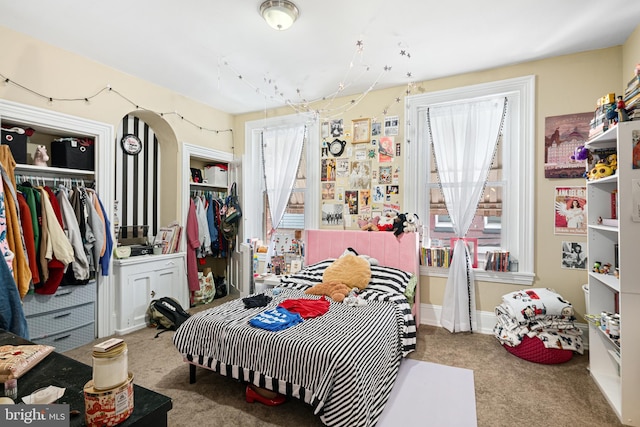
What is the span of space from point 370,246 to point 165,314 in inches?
90.8

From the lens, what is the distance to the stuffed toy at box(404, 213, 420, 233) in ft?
11.4

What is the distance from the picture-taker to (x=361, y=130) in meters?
3.92

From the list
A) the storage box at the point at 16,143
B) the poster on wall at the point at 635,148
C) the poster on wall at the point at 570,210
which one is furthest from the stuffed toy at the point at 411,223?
the storage box at the point at 16,143

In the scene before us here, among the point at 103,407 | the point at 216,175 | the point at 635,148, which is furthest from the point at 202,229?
the point at 635,148

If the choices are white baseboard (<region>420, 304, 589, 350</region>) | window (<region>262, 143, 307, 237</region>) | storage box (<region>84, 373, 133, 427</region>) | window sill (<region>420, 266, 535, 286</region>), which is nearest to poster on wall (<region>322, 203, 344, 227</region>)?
window (<region>262, 143, 307, 237</region>)

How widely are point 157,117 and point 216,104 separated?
84cm

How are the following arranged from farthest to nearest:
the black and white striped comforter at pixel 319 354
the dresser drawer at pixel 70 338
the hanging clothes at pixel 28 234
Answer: the dresser drawer at pixel 70 338 → the hanging clothes at pixel 28 234 → the black and white striped comforter at pixel 319 354

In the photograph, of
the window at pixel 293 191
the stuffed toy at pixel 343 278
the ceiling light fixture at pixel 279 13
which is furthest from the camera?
the window at pixel 293 191

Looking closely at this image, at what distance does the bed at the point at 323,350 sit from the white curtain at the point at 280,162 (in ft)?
5.57

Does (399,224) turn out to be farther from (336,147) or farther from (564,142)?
(564,142)

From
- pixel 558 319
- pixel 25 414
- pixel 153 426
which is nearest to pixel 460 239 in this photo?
pixel 558 319

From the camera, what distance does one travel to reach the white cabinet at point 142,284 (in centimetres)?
336

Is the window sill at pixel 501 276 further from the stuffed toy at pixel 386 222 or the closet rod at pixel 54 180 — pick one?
the closet rod at pixel 54 180

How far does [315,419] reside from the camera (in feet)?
6.42
